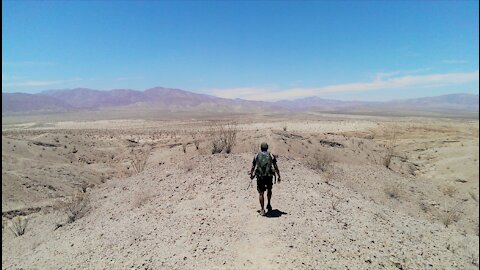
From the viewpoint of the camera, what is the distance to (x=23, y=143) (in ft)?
61.8

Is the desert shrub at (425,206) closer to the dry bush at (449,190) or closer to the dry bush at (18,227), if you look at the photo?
the dry bush at (449,190)

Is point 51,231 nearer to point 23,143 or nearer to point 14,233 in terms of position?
point 14,233

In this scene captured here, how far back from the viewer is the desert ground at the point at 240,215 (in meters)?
6.53

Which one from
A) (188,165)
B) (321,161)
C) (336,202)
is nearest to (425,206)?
(321,161)

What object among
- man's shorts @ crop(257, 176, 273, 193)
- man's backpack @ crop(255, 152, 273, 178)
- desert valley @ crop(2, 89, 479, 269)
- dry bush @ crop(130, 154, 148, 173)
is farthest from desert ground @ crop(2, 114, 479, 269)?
man's backpack @ crop(255, 152, 273, 178)

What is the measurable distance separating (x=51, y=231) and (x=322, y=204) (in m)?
7.20

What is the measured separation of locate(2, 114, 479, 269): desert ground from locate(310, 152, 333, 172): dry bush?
89mm

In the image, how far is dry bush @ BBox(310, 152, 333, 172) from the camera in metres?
13.5

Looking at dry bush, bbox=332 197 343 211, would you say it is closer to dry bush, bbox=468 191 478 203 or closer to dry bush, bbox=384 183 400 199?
dry bush, bbox=384 183 400 199

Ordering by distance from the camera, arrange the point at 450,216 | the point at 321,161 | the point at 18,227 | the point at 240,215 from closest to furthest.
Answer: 1. the point at 240,215
2. the point at 18,227
3. the point at 450,216
4. the point at 321,161

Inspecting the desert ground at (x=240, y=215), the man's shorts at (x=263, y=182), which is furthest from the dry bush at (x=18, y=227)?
the man's shorts at (x=263, y=182)

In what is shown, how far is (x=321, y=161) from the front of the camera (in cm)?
1453

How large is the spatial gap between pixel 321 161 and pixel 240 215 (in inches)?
299

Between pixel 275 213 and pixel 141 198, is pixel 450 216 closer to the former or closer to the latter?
pixel 275 213
